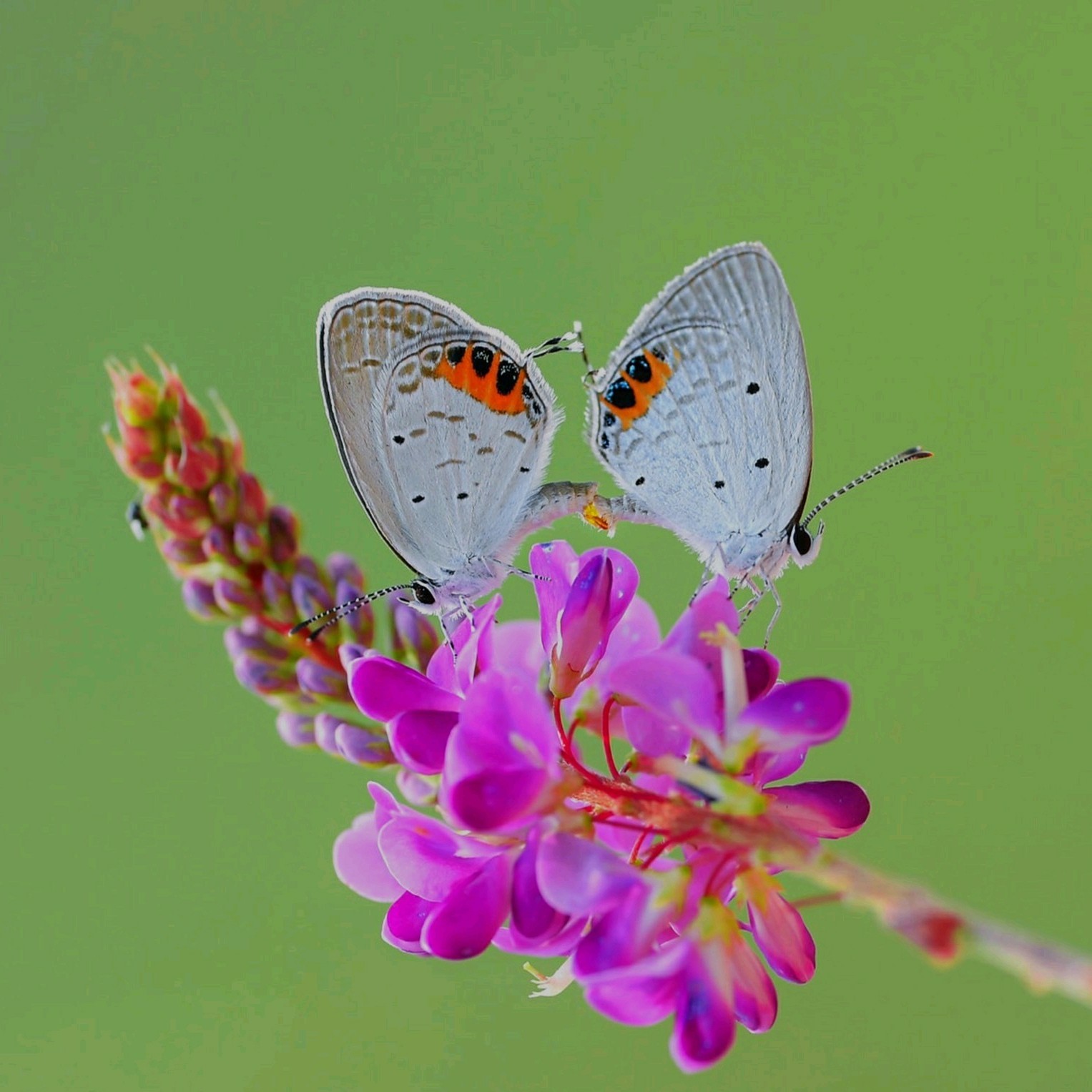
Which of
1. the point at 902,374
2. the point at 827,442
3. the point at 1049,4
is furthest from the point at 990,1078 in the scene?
the point at 1049,4

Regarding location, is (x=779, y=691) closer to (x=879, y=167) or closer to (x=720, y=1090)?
(x=720, y=1090)

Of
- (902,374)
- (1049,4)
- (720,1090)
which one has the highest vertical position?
(1049,4)

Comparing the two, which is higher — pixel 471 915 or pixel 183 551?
pixel 183 551

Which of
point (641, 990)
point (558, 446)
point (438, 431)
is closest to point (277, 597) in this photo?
point (438, 431)

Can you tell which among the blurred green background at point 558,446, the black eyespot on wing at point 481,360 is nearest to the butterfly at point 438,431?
the black eyespot on wing at point 481,360

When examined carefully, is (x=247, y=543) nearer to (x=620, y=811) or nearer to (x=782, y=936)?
(x=620, y=811)

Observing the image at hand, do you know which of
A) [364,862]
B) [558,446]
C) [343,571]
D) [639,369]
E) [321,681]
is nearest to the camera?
[364,862]

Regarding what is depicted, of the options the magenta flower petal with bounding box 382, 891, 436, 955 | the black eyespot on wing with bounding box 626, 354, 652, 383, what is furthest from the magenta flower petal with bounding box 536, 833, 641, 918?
the black eyespot on wing with bounding box 626, 354, 652, 383
